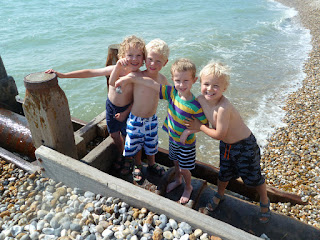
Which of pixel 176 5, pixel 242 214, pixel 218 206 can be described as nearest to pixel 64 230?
pixel 218 206

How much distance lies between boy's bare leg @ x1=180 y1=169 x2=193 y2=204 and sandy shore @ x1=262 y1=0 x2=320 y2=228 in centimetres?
181

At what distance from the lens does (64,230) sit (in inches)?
99.7

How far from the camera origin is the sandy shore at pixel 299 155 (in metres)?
4.15

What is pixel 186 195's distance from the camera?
3232mm

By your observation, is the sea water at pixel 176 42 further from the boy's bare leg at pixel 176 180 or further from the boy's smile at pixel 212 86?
the boy's smile at pixel 212 86

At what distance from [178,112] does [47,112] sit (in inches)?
60.5

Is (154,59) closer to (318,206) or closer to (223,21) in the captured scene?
(318,206)

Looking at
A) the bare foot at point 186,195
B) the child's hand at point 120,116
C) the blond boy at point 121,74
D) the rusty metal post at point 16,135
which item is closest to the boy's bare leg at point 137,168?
the blond boy at point 121,74

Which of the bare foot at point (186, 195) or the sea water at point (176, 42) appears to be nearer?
the bare foot at point (186, 195)

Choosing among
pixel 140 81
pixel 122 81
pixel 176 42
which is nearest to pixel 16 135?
pixel 122 81

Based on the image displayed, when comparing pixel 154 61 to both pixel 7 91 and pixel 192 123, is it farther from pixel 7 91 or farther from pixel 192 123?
pixel 7 91

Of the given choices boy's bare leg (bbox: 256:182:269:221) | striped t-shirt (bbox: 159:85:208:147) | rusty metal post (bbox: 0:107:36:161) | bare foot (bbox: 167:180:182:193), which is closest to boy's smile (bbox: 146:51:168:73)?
striped t-shirt (bbox: 159:85:208:147)

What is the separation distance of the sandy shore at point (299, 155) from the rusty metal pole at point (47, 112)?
3.47m

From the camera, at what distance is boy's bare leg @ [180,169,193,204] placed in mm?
3170
